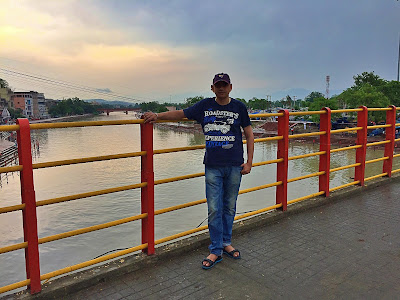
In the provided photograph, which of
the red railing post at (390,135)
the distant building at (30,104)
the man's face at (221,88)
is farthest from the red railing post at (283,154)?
the distant building at (30,104)

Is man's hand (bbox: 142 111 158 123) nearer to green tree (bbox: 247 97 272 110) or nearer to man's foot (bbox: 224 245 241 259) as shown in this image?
man's foot (bbox: 224 245 241 259)

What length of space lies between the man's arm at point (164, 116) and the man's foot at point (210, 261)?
1189 mm

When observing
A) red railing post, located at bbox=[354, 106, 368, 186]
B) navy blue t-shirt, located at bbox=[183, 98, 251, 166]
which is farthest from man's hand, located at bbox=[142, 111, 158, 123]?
red railing post, located at bbox=[354, 106, 368, 186]

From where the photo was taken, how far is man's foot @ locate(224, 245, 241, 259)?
299 centimetres

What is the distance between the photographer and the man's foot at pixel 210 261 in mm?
2805

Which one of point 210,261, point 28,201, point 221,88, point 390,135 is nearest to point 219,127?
point 221,88

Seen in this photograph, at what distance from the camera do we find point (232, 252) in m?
3.02

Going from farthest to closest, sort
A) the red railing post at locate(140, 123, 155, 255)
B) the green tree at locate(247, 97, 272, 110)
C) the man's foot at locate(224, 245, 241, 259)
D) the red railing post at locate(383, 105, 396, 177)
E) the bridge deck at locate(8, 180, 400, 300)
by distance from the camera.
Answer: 1. the green tree at locate(247, 97, 272, 110)
2. the red railing post at locate(383, 105, 396, 177)
3. the man's foot at locate(224, 245, 241, 259)
4. the red railing post at locate(140, 123, 155, 255)
5. the bridge deck at locate(8, 180, 400, 300)

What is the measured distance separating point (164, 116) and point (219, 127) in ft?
1.51

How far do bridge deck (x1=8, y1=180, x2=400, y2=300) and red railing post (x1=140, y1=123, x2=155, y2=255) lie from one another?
0.81 feet

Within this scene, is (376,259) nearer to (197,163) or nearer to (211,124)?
(211,124)

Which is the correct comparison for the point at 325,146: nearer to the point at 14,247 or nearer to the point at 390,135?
the point at 390,135

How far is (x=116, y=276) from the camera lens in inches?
106

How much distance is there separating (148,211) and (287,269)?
4.07ft
